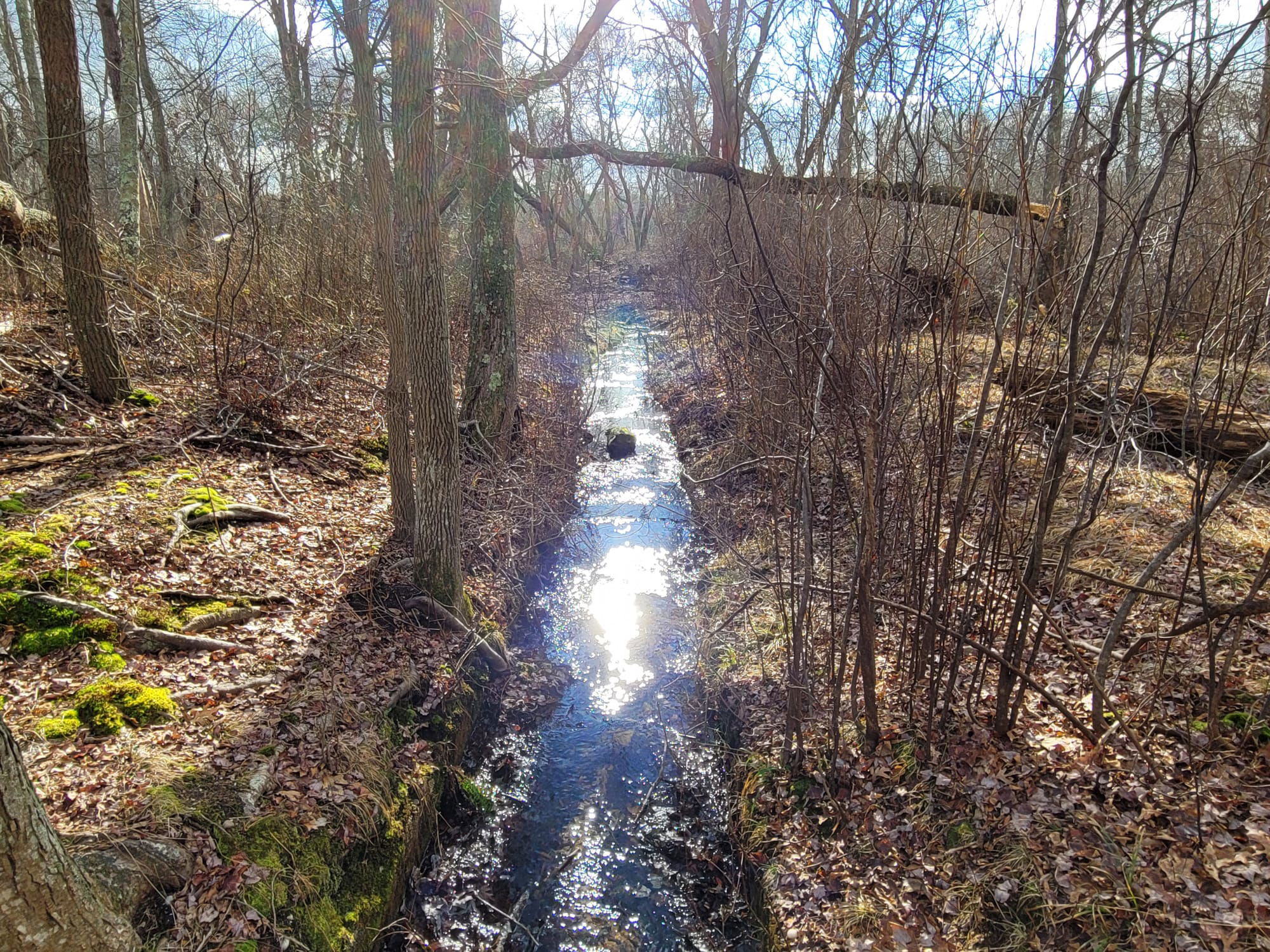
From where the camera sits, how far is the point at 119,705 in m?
3.64

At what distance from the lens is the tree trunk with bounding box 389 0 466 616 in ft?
15.1

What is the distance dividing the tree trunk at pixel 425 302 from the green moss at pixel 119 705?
82.4 inches

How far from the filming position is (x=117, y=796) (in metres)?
3.12

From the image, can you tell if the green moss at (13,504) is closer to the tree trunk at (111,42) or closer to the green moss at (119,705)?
the green moss at (119,705)

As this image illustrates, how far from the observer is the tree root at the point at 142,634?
4.04 m

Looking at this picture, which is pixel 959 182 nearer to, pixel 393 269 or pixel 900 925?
pixel 393 269

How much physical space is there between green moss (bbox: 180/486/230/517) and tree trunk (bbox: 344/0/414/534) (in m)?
1.32

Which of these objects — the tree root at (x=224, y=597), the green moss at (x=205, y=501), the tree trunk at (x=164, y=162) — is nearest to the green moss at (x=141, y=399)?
the green moss at (x=205, y=501)

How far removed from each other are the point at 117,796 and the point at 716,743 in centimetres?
372

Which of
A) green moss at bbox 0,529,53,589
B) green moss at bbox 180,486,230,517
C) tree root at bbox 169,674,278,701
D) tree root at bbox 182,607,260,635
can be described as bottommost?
tree root at bbox 169,674,278,701

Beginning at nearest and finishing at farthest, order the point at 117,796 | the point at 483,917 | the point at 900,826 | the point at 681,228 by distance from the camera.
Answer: the point at 117,796 → the point at 900,826 → the point at 483,917 → the point at 681,228

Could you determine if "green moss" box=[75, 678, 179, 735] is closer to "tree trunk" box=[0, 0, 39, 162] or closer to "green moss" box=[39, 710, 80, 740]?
"green moss" box=[39, 710, 80, 740]

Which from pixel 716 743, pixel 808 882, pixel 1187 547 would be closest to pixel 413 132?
pixel 716 743

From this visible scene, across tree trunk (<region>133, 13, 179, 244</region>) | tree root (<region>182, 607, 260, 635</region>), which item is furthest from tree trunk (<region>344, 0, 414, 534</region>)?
tree trunk (<region>133, 13, 179, 244</region>)
